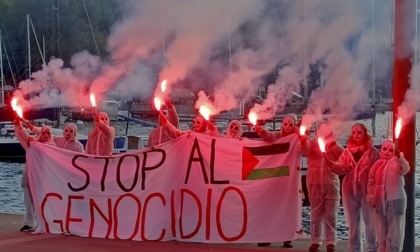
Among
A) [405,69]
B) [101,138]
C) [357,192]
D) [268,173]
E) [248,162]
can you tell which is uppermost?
[405,69]

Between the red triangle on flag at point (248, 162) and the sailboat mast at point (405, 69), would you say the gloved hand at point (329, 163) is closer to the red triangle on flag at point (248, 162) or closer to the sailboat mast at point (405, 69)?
the sailboat mast at point (405, 69)

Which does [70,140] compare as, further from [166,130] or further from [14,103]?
[166,130]

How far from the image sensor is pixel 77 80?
20.9 metres

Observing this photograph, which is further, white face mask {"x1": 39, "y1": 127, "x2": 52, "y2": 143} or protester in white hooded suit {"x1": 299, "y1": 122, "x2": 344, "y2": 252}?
white face mask {"x1": 39, "y1": 127, "x2": 52, "y2": 143}

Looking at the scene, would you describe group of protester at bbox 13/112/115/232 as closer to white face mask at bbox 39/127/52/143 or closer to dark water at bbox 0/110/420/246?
white face mask at bbox 39/127/52/143

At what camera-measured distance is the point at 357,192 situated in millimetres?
8867

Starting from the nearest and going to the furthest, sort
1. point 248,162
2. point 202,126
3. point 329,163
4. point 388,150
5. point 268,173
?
point 388,150 → point 329,163 → point 268,173 → point 248,162 → point 202,126

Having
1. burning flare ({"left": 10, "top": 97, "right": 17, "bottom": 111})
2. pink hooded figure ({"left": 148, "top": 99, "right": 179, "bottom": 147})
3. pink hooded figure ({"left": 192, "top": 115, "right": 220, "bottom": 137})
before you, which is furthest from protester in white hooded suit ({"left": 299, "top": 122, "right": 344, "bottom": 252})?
burning flare ({"left": 10, "top": 97, "right": 17, "bottom": 111})

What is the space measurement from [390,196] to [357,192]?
0.52 meters

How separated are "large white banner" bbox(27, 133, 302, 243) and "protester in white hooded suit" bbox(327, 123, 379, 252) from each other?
834mm

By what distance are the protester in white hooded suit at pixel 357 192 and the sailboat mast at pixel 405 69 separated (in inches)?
18.7

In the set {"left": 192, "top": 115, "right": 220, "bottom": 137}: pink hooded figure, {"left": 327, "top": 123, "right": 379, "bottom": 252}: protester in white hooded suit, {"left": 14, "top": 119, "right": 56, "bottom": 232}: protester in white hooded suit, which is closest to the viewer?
{"left": 327, "top": 123, "right": 379, "bottom": 252}: protester in white hooded suit

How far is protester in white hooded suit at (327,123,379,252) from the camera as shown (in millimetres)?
8852

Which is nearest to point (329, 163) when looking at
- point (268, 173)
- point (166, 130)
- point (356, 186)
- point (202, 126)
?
point (356, 186)
